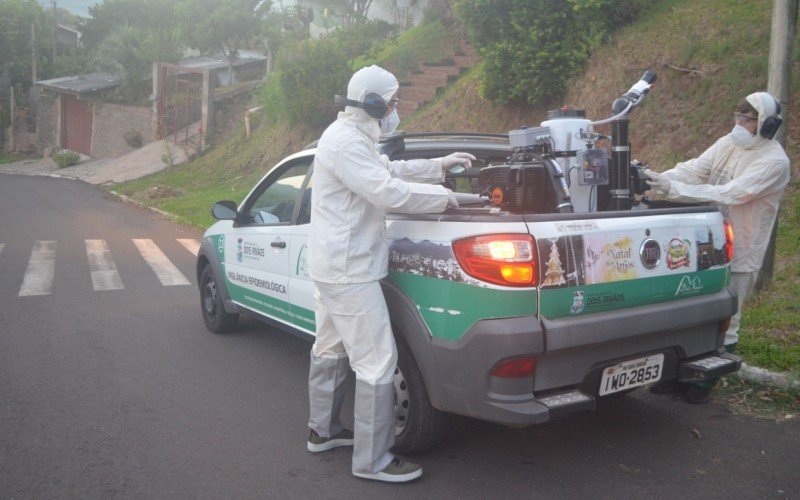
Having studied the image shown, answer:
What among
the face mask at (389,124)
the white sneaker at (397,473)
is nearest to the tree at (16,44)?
the face mask at (389,124)

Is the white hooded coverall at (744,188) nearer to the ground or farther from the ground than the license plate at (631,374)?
farther from the ground

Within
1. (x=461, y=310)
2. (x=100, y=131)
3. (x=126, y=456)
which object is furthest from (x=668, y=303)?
(x=100, y=131)

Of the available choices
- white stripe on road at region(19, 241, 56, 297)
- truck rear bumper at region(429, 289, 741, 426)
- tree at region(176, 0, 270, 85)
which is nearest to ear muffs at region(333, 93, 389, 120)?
truck rear bumper at region(429, 289, 741, 426)

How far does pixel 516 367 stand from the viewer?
3393 mm

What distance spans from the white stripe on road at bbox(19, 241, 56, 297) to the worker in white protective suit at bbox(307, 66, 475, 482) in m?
6.13

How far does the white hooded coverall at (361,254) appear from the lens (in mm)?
3619

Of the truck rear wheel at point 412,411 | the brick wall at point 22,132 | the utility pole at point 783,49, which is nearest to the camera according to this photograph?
the truck rear wheel at point 412,411

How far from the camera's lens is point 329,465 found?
403cm

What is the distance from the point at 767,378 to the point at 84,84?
37.2 m

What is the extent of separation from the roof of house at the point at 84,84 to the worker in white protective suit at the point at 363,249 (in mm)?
34365

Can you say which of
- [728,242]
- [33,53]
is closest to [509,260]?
[728,242]

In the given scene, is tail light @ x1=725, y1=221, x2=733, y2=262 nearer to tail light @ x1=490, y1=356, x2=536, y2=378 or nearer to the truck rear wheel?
tail light @ x1=490, y1=356, x2=536, y2=378

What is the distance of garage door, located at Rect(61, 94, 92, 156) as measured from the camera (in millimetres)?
35938

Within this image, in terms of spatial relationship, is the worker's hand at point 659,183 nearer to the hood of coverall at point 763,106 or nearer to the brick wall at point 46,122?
the hood of coverall at point 763,106
